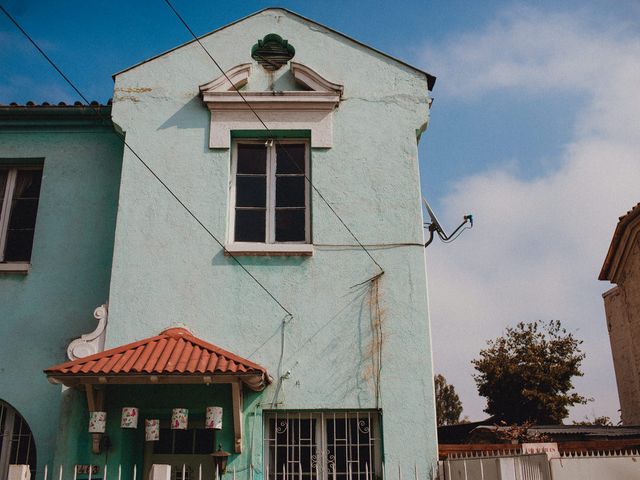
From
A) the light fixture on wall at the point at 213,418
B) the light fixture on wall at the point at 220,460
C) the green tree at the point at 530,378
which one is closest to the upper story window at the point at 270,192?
the light fixture on wall at the point at 213,418

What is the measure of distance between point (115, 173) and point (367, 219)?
3.57m

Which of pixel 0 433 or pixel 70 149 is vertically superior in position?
pixel 70 149

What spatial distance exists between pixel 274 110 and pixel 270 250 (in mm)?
1919

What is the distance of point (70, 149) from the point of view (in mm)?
9070

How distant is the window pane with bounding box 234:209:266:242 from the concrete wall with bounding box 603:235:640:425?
10.6 meters

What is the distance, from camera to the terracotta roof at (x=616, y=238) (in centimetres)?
1441

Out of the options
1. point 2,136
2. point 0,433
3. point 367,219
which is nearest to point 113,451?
point 0,433

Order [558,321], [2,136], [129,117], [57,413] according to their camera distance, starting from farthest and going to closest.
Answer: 1. [558,321]
2. [2,136]
3. [129,117]
4. [57,413]

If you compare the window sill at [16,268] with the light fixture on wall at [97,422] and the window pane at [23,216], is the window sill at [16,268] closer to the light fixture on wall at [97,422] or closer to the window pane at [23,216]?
the window pane at [23,216]

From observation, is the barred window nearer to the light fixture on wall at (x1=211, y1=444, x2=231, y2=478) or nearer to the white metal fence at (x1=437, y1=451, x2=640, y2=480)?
the light fixture on wall at (x1=211, y1=444, x2=231, y2=478)

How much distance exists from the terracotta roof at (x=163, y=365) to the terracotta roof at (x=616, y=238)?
10631 millimetres

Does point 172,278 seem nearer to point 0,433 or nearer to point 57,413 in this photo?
point 57,413

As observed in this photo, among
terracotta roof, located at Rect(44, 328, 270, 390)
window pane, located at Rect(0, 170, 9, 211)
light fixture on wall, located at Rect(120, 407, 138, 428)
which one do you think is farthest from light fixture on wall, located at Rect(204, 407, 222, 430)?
window pane, located at Rect(0, 170, 9, 211)

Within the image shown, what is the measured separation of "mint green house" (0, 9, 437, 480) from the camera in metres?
7.19
